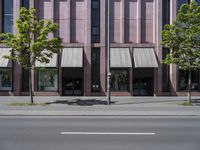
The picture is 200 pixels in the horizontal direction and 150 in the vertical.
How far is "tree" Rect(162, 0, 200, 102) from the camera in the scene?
22469 millimetres

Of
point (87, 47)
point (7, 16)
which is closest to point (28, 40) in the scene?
point (87, 47)

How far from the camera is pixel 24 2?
30.1m

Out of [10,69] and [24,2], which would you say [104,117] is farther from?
[24,2]

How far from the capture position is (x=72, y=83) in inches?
1190

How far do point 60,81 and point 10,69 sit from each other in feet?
17.9

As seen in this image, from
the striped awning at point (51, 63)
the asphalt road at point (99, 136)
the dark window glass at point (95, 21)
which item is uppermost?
the dark window glass at point (95, 21)

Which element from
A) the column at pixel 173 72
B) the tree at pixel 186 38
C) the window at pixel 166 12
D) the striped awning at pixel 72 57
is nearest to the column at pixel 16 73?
the striped awning at pixel 72 57

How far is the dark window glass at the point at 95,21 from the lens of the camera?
3011cm

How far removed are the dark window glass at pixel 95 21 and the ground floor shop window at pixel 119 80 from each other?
394 cm

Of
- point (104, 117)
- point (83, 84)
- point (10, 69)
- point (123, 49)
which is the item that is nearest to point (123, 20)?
→ point (123, 49)

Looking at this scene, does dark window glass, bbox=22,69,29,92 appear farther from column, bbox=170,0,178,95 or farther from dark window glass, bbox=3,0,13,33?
column, bbox=170,0,178,95

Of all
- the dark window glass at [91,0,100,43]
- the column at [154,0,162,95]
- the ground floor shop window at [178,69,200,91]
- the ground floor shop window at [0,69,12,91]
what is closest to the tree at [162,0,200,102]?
the column at [154,0,162,95]

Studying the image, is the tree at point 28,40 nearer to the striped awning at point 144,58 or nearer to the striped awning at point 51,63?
the striped awning at point 51,63

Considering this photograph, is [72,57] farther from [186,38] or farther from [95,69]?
[186,38]
